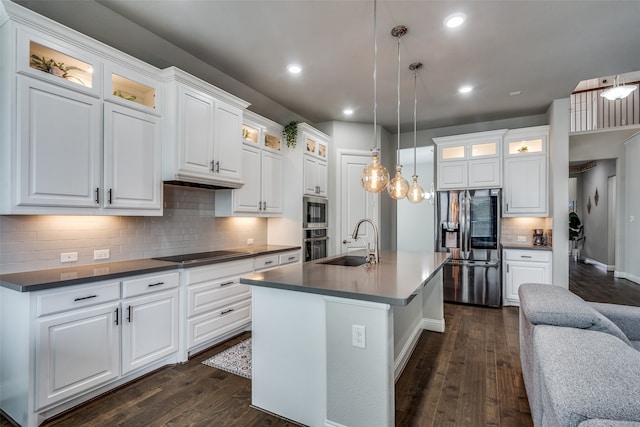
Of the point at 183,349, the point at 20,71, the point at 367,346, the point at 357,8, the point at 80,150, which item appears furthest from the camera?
the point at 183,349

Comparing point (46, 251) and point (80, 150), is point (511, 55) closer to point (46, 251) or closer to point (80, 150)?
point (80, 150)

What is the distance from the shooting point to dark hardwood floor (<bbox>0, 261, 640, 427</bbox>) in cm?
203

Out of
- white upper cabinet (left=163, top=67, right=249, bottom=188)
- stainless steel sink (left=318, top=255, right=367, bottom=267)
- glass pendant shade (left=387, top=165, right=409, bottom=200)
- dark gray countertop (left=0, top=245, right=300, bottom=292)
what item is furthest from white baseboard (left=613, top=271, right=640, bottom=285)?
dark gray countertop (left=0, top=245, right=300, bottom=292)

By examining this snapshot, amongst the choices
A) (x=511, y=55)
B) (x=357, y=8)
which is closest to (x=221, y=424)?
(x=357, y=8)

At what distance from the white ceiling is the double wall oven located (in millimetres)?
1530

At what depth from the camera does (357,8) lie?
257 cm

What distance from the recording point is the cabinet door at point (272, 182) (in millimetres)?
4121

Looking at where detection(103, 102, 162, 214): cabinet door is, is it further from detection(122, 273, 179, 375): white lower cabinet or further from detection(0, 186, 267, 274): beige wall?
detection(122, 273, 179, 375): white lower cabinet

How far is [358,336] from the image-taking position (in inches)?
69.4

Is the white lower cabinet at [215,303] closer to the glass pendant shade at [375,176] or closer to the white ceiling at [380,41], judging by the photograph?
the glass pendant shade at [375,176]

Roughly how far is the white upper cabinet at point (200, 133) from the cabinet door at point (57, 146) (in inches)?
22.8

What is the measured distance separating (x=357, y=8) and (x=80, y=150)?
2420 mm

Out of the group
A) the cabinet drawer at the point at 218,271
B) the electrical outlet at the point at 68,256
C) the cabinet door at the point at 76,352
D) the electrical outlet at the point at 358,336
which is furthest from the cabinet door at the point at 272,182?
the electrical outlet at the point at 358,336

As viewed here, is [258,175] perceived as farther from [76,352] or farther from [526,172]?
[526,172]
